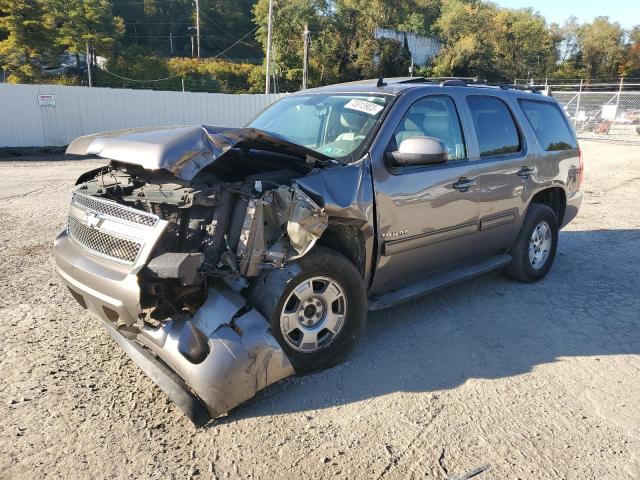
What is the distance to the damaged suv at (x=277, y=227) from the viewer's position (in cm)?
295

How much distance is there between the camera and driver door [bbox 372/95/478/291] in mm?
3795

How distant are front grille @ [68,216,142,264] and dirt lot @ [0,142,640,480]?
2.86 feet

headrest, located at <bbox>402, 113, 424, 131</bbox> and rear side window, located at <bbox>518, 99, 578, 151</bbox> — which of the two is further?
rear side window, located at <bbox>518, 99, 578, 151</bbox>

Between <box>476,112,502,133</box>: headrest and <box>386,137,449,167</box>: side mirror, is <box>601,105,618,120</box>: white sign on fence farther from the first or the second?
<box>386,137,449,167</box>: side mirror

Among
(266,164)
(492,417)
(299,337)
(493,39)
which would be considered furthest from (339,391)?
(493,39)

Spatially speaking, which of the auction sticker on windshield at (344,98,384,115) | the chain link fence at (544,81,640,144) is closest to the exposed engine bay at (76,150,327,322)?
the auction sticker on windshield at (344,98,384,115)

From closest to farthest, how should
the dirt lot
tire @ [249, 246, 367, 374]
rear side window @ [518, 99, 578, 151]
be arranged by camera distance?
the dirt lot, tire @ [249, 246, 367, 374], rear side window @ [518, 99, 578, 151]

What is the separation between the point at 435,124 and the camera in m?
4.31

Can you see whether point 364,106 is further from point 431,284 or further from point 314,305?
point 314,305

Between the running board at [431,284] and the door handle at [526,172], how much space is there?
857 mm

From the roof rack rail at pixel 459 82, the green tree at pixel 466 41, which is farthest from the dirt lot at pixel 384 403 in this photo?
the green tree at pixel 466 41

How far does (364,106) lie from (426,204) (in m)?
0.94

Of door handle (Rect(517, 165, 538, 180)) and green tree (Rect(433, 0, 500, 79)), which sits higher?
green tree (Rect(433, 0, 500, 79))

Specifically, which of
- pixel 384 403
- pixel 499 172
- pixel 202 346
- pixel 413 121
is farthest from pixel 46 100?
pixel 384 403
